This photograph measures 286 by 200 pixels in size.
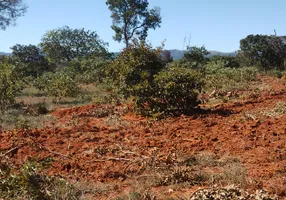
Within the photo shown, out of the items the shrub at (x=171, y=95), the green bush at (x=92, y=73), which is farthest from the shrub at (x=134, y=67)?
the green bush at (x=92, y=73)

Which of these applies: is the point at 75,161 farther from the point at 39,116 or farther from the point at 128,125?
the point at 39,116

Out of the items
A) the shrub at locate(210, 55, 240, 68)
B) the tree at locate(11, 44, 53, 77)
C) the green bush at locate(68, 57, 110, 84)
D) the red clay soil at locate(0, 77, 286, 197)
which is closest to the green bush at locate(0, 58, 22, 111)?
the red clay soil at locate(0, 77, 286, 197)

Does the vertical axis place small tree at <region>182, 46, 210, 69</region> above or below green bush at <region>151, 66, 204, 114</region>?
above

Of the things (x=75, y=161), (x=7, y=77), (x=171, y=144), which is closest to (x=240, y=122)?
(x=171, y=144)

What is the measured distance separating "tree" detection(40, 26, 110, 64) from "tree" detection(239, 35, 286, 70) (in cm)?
1339

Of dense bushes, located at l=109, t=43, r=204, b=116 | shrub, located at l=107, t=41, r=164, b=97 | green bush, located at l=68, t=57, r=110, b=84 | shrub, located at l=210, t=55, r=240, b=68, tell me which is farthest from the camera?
shrub, located at l=210, t=55, r=240, b=68

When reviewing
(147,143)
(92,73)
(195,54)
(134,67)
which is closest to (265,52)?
(195,54)

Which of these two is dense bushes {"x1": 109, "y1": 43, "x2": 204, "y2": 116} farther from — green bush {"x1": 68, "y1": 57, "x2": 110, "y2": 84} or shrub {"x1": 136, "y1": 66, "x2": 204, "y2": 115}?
green bush {"x1": 68, "y1": 57, "x2": 110, "y2": 84}

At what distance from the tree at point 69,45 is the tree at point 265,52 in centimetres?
1339

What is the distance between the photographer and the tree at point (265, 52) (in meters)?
24.0

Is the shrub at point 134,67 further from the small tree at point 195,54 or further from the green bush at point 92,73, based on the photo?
the small tree at point 195,54

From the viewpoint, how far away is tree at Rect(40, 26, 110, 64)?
34.1 meters

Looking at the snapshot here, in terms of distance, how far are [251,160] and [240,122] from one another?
227 centimetres

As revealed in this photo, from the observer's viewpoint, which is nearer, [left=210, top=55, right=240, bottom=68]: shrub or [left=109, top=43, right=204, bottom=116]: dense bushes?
[left=109, top=43, right=204, bottom=116]: dense bushes
